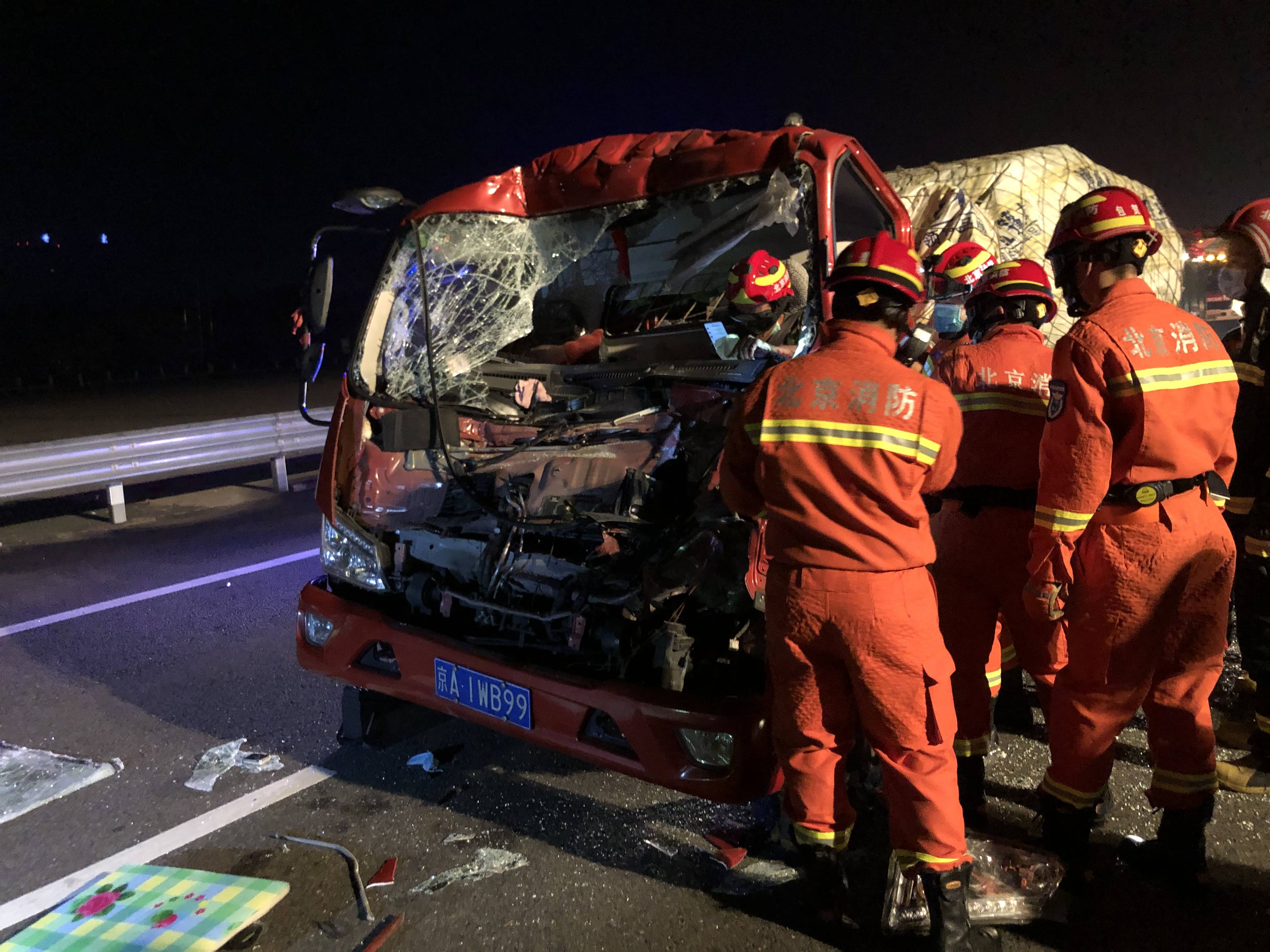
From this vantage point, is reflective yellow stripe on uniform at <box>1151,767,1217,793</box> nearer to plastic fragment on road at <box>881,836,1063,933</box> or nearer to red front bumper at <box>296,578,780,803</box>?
plastic fragment on road at <box>881,836,1063,933</box>

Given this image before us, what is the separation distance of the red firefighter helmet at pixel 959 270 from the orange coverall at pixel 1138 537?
4.62 feet

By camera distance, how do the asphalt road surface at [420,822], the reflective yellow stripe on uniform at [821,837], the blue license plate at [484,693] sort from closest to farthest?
the reflective yellow stripe on uniform at [821,837]
the asphalt road surface at [420,822]
the blue license plate at [484,693]

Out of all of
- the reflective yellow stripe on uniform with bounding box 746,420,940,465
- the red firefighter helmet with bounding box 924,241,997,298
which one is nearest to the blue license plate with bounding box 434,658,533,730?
the reflective yellow stripe on uniform with bounding box 746,420,940,465

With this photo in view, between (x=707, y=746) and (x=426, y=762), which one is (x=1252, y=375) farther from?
(x=426, y=762)

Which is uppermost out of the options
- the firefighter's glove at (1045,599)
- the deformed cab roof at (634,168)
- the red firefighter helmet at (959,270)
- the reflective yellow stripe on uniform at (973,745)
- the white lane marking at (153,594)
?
the deformed cab roof at (634,168)

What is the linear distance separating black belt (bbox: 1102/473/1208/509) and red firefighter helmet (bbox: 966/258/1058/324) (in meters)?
0.86

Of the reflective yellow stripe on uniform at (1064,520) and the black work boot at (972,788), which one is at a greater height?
the reflective yellow stripe on uniform at (1064,520)

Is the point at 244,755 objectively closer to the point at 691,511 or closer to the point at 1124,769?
the point at 691,511

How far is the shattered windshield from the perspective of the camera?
10.8 feet

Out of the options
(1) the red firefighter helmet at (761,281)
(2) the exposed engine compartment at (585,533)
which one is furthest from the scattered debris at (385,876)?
(1) the red firefighter helmet at (761,281)

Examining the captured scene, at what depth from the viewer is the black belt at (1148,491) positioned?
2.32 meters

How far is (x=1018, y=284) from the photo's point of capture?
2959mm

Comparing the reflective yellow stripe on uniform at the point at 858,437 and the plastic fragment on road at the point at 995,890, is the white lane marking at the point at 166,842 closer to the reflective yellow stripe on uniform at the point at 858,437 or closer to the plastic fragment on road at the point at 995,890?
the plastic fragment on road at the point at 995,890

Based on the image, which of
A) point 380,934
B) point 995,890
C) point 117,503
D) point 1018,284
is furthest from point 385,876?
point 117,503
